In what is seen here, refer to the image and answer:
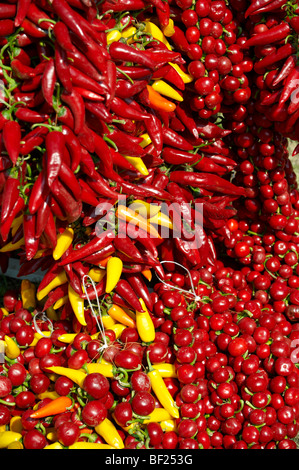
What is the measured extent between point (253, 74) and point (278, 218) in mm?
767

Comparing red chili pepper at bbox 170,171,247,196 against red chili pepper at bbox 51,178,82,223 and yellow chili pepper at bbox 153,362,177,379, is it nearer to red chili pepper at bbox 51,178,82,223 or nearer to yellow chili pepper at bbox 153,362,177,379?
red chili pepper at bbox 51,178,82,223

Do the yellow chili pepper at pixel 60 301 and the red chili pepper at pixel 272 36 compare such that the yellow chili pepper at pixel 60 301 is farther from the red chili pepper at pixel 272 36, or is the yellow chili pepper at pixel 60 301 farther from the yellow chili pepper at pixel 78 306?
the red chili pepper at pixel 272 36

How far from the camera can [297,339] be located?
2.25 metres

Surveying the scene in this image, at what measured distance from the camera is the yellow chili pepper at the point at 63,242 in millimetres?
1945

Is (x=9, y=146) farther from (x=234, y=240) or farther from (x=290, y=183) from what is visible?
(x=290, y=183)

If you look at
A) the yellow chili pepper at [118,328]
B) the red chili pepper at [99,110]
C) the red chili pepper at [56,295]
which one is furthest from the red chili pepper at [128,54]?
the yellow chili pepper at [118,328]

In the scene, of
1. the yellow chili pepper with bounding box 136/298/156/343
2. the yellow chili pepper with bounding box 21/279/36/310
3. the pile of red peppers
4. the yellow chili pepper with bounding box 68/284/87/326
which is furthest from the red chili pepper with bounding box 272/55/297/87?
the yellow chili pepper with bounding box 21/279/36/310

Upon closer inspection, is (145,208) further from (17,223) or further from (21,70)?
(21,70)

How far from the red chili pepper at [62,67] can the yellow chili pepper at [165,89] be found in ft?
2.00

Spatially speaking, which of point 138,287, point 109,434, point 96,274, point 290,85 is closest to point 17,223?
point 96,274

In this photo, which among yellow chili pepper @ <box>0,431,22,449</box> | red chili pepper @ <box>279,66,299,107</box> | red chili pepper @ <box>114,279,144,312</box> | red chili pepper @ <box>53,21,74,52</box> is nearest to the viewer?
red chili pepper @ <box>53,21,74,52</box>

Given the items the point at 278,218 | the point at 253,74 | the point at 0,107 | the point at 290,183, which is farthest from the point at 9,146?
the point at 290,183

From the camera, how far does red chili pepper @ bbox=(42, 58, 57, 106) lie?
1.54 m

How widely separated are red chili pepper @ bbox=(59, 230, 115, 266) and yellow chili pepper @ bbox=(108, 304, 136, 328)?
35 centimetres
